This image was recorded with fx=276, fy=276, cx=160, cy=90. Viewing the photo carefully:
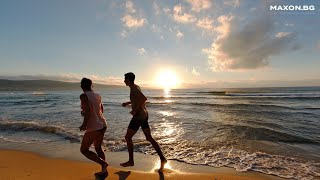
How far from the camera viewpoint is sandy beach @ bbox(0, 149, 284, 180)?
496cm

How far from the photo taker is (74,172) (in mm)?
5207

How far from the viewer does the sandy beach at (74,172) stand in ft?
16.3

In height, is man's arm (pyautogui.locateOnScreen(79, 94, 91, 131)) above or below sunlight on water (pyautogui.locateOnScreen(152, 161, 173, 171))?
above

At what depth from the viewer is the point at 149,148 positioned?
736cm

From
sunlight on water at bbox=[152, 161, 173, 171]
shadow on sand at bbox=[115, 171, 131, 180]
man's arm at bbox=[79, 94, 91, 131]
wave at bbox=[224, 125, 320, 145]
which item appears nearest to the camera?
man's arm at bbox=[79, 94, 91, 131]

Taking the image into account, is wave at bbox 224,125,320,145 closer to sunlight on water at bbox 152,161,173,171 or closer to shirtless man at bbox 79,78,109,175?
sunlight on water at bbox 152,161,173,171

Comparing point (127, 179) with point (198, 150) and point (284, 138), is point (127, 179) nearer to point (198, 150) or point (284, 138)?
point (198, 150)

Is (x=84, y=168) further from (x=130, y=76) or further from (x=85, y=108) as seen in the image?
(x=130, y=76)

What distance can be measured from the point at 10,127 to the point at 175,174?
28.8 feet

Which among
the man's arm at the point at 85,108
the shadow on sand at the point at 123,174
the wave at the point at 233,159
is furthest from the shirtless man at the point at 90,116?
the wave at the point at 233,159

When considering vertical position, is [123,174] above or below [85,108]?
below

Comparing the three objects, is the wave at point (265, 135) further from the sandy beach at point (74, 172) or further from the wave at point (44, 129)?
the wave at point (44, 129)

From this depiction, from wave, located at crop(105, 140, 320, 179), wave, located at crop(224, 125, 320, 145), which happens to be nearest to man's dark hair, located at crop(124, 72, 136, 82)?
wave, located at crop(105, 140, 320, 179)

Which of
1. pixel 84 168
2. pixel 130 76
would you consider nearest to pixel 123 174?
pixel 84 168
